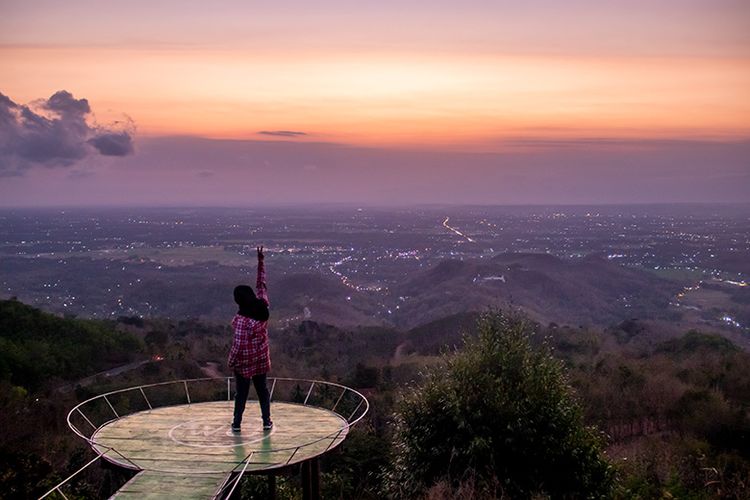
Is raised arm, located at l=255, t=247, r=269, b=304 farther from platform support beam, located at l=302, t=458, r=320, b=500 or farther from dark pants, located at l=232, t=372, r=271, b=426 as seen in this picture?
platform support beam, located at l=302, t=458, r=320, b=500

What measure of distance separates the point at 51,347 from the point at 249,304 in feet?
136

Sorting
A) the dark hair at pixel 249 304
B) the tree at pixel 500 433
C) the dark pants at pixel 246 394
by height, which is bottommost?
the tree at pixel 500 433

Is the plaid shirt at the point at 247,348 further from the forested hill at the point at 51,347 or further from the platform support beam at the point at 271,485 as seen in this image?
the forested hill at the point at 51,347

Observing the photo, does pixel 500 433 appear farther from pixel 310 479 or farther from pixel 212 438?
pixel 212 438

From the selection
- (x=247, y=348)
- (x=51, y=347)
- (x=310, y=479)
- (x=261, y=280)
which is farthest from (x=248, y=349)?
(x=51, y=347)

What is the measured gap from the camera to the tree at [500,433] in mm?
13469

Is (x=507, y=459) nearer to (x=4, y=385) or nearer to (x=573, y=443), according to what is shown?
(x=573, y=443)

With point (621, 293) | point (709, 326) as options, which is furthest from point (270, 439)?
point (621, 293)

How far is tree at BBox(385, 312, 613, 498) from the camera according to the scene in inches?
530

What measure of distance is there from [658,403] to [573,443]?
19234mm

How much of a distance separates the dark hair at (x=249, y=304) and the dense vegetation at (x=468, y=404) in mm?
4351

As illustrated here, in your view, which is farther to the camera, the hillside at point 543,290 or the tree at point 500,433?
the hillside at point 543,290

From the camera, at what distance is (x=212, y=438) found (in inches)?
412

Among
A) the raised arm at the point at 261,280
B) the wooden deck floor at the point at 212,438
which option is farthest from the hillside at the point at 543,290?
the raised arm at the point at 261,280
